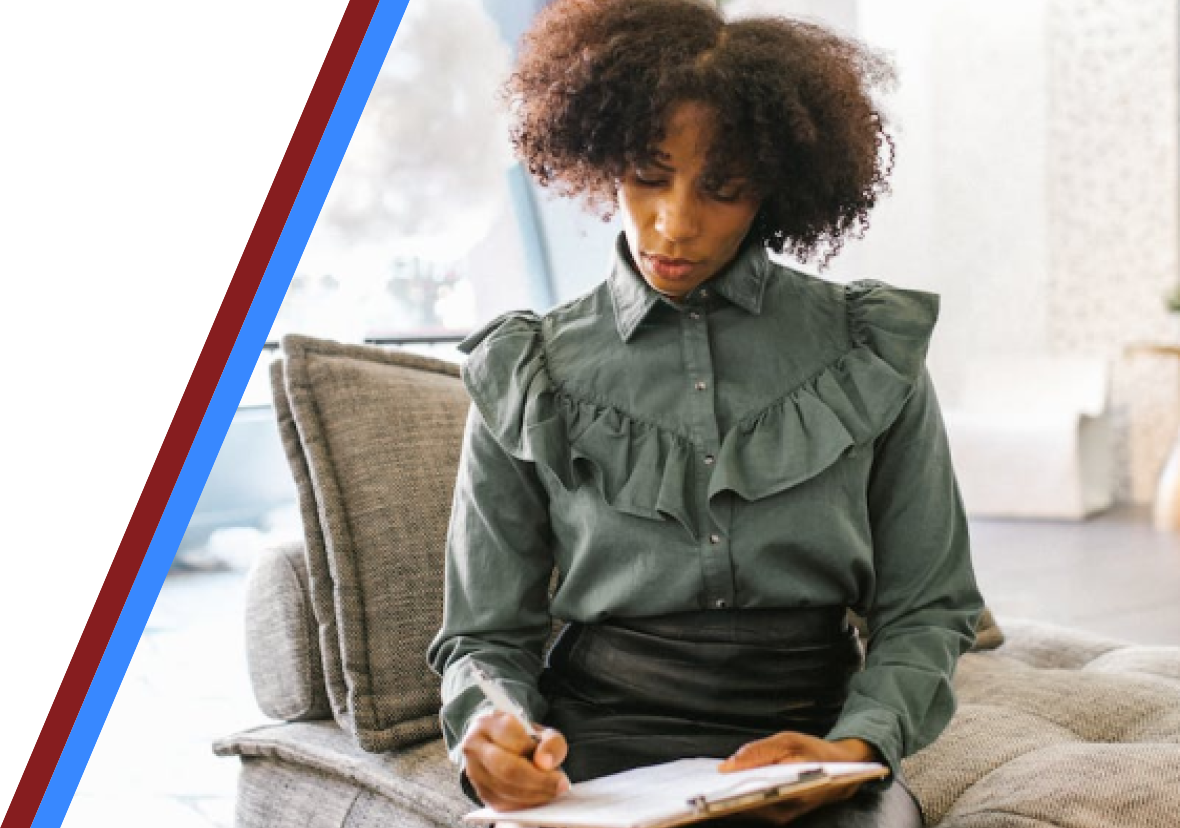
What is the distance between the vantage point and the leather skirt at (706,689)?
1.27m

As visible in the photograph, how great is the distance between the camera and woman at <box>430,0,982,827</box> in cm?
127

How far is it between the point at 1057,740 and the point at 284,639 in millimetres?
961

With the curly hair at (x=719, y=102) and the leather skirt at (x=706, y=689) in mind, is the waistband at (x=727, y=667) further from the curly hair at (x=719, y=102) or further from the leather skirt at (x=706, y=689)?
the curly hair at (x=719, y=102)

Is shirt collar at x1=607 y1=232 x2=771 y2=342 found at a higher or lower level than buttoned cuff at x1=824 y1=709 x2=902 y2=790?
A: higher

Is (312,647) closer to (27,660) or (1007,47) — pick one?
(27,660)

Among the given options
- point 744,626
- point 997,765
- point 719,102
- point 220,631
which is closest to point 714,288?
point 719,102

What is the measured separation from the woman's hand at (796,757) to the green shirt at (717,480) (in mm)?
64

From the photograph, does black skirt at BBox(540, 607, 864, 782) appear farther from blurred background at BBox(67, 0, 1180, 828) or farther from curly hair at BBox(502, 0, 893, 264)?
blurred background at BBox(67, 0, 1180, 828)

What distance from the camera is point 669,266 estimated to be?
129 cm

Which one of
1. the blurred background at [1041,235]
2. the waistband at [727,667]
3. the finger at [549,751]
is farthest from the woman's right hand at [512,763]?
the blurred background at [1041,235]

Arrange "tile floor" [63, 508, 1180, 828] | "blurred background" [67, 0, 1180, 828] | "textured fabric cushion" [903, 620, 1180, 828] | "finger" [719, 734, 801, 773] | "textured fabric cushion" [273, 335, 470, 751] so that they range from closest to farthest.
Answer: "finger" [719, 734, 801, 773]
"textured fabric cushion" [903, 620, 1180, 828]
"textured fabric cushion" [273, 335, 470, 751]
"tile floor" [63, 508, 1180, 828]
"blurred background" [67, 0, 1180, 828]

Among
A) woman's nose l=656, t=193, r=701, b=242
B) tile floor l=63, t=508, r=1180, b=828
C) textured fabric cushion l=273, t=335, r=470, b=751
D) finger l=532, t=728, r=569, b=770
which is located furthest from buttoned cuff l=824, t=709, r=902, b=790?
tile floor l=63, t=508, r=1180, b=828

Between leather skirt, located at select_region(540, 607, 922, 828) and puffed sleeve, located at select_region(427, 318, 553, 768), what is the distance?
78 millimetres

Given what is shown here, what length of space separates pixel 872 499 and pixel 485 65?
2.59 meters
